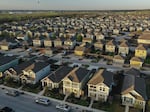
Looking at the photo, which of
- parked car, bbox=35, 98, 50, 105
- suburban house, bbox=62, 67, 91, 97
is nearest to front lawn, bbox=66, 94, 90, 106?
suburban house, bbox=62, 67, 91, 97

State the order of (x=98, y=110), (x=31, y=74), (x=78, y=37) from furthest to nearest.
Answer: (x=78, y=37)
(x=31, y=74)
(x=98, y=110)

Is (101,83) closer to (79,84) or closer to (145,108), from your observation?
(79,84)

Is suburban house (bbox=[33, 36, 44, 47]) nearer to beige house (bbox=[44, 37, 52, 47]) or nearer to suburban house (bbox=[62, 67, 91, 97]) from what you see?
beige house (bbox=[44, 37, 52, 47])

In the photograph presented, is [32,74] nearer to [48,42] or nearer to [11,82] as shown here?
[11,82]

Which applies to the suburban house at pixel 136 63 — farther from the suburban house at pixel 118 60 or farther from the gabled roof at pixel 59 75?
the gabled roof at pixel 59 75

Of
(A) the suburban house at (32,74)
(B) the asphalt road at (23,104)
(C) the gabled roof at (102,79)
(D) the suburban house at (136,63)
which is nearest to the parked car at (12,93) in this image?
(B) the asphalt road at (23,104)

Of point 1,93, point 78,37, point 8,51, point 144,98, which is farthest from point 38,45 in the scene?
point 144,98

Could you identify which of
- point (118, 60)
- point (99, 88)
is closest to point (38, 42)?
point (118, 60)

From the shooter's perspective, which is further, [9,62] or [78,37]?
[78,37]
